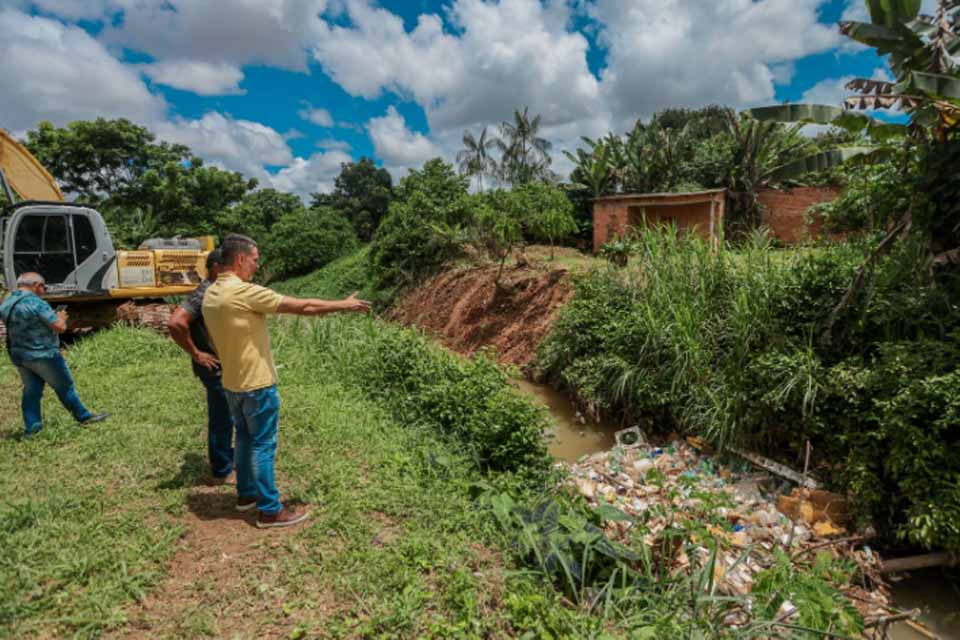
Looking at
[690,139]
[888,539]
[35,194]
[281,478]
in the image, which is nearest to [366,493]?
[281,478]

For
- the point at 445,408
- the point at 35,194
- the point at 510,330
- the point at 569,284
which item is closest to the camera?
the point at 445,408

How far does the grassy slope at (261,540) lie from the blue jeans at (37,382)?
18cm

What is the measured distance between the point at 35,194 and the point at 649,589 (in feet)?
37.3

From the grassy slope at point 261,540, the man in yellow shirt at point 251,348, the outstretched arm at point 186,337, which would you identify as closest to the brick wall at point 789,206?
the grassy slope at point 261,540

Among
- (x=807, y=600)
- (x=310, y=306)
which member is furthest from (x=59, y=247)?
(x=807, y=600)

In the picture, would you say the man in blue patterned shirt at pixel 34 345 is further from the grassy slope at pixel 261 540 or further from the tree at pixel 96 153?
the tree at pixel 96 153

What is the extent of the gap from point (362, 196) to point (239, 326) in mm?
32605

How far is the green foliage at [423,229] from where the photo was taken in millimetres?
14812

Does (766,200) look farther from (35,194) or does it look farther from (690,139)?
(35,194)

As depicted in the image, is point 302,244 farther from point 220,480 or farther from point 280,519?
point 280,519

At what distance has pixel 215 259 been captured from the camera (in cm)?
303

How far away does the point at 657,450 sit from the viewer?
564 centimetres

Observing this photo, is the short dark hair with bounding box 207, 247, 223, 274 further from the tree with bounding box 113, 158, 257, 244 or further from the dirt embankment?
the tree with bounding box 113, 158, 257, 244

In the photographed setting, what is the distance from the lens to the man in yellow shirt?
276 cm
